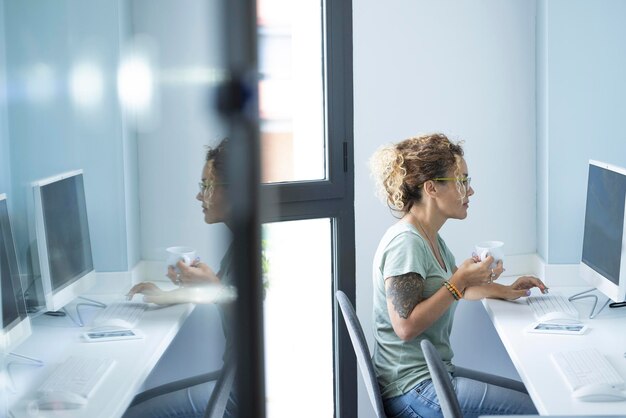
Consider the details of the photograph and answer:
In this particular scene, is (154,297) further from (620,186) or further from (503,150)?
(503,150)

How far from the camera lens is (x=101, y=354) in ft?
2.61

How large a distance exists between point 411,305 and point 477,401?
37cm

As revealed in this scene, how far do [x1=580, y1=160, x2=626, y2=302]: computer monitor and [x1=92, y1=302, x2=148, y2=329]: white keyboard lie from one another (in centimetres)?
174

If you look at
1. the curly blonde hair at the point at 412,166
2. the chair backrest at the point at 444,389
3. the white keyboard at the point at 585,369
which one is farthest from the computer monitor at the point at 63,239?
the curly blonde hair at the point at 412,166

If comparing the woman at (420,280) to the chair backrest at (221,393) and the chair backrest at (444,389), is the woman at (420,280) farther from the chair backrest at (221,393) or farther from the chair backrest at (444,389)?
the chair backrest at (221,393)

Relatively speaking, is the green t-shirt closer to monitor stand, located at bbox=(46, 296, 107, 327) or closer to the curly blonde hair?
the curly blonde hair

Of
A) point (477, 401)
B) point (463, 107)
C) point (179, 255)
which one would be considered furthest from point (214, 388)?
point (463, 107)

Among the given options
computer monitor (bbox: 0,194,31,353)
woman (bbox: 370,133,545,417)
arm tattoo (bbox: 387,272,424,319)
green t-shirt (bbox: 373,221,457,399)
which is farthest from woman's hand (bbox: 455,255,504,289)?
computer monitor (bbox: 0,194,31,353)

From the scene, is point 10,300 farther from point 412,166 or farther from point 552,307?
point 552,307

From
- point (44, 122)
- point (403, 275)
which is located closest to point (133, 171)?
point (44, 122)

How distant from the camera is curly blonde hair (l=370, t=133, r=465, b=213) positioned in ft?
7.46

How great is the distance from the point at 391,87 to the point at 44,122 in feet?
6.45

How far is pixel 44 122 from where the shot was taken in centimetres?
78

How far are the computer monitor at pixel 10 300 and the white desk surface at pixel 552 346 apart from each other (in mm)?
1169
